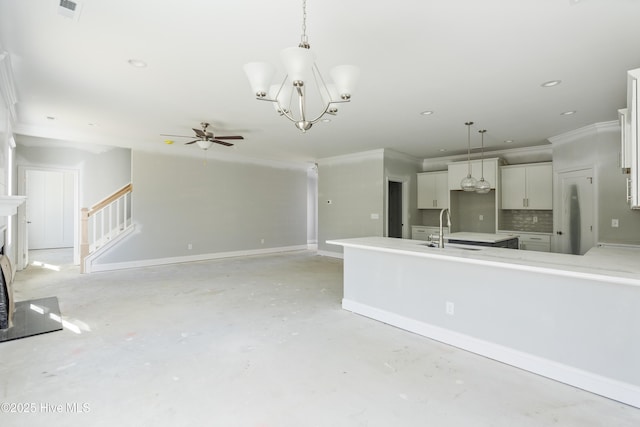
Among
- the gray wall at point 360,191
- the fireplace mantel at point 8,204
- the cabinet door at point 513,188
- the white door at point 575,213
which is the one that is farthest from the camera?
the gray wall at point 360,191

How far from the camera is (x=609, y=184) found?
4867 millimetres

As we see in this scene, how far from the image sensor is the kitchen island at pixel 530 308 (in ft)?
7.07

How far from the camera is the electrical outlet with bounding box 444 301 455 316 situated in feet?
9.74

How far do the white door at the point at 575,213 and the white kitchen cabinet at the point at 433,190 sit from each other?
7.58ft

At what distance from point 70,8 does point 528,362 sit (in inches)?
169

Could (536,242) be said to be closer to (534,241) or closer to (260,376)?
(534,241)

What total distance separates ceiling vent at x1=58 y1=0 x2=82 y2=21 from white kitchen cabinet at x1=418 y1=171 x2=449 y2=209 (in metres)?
7.12

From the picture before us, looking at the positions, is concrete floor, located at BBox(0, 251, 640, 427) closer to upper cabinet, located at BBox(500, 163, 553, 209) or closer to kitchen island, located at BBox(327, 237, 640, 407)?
kitchen island, located at BBox(327, 237, 640, 407)

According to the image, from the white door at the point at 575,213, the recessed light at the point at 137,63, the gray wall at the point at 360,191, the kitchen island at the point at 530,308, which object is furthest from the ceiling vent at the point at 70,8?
the white door at the point at 575,213

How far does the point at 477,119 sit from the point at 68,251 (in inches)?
A: 401

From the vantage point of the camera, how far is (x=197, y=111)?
452 centimetres

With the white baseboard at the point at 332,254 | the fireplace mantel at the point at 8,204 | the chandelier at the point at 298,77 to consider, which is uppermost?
the chandelier at the point at 298,77

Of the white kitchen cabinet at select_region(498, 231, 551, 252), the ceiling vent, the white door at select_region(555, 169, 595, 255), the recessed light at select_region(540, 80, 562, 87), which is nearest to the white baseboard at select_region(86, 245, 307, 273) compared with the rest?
the ceiling vent

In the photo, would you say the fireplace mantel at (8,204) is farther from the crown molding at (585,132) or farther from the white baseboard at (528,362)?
the crown molding at (585,132)
